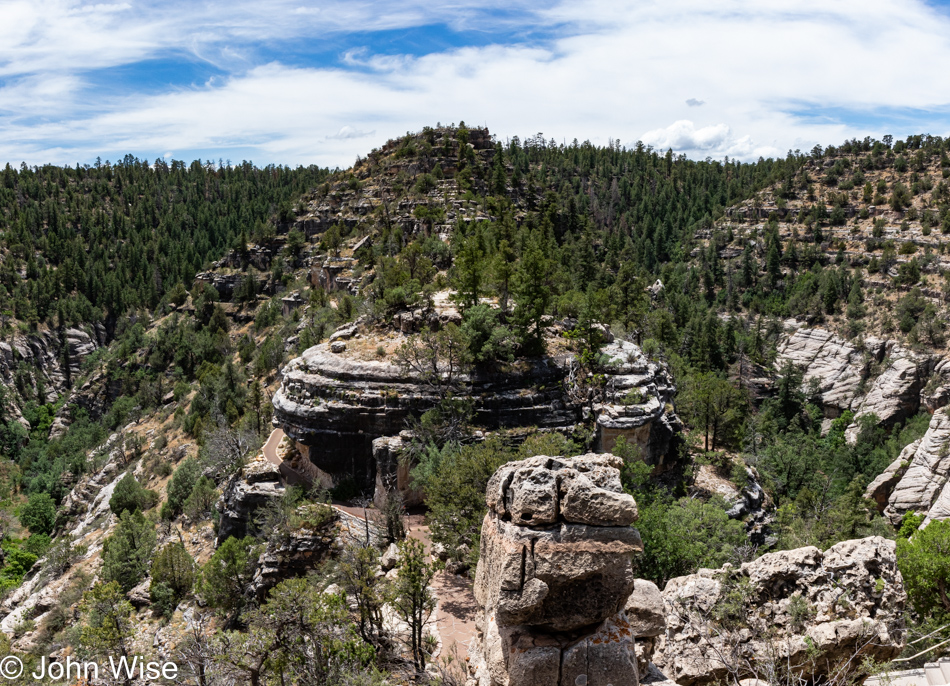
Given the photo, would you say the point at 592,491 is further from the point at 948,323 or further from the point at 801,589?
the point at 948,323

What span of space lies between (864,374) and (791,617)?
3487 inches

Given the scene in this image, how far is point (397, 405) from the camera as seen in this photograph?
36.6 metres

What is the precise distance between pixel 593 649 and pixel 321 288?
8057 centimetres

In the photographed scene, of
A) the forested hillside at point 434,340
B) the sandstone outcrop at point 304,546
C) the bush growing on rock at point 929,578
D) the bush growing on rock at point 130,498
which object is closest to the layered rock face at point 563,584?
the forested hillside at point 434,340

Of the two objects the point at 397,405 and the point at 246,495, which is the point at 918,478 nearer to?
the point at 397,405

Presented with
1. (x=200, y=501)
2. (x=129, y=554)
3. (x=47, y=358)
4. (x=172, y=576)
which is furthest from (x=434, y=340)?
(x=47, y=358)

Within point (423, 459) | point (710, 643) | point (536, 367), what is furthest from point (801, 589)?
point (536, 367)

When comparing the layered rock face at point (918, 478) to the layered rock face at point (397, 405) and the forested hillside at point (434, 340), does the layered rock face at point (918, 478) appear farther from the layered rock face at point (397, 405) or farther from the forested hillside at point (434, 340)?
the layered rock face at point (397, 405)

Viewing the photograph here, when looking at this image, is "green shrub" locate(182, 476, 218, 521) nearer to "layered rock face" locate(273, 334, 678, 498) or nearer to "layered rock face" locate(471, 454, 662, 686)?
"layered rock face" locate(273, 334, 678, 498)

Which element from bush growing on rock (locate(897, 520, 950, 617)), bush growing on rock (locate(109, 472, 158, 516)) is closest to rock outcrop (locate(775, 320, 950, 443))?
bush growing on rock (locate(897, 520, 950, 617))

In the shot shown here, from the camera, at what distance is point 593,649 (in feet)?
37.2

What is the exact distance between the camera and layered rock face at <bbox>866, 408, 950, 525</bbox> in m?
54.2

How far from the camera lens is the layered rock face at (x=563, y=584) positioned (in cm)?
1112

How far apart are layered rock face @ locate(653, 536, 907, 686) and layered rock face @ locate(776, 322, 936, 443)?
255 feet
